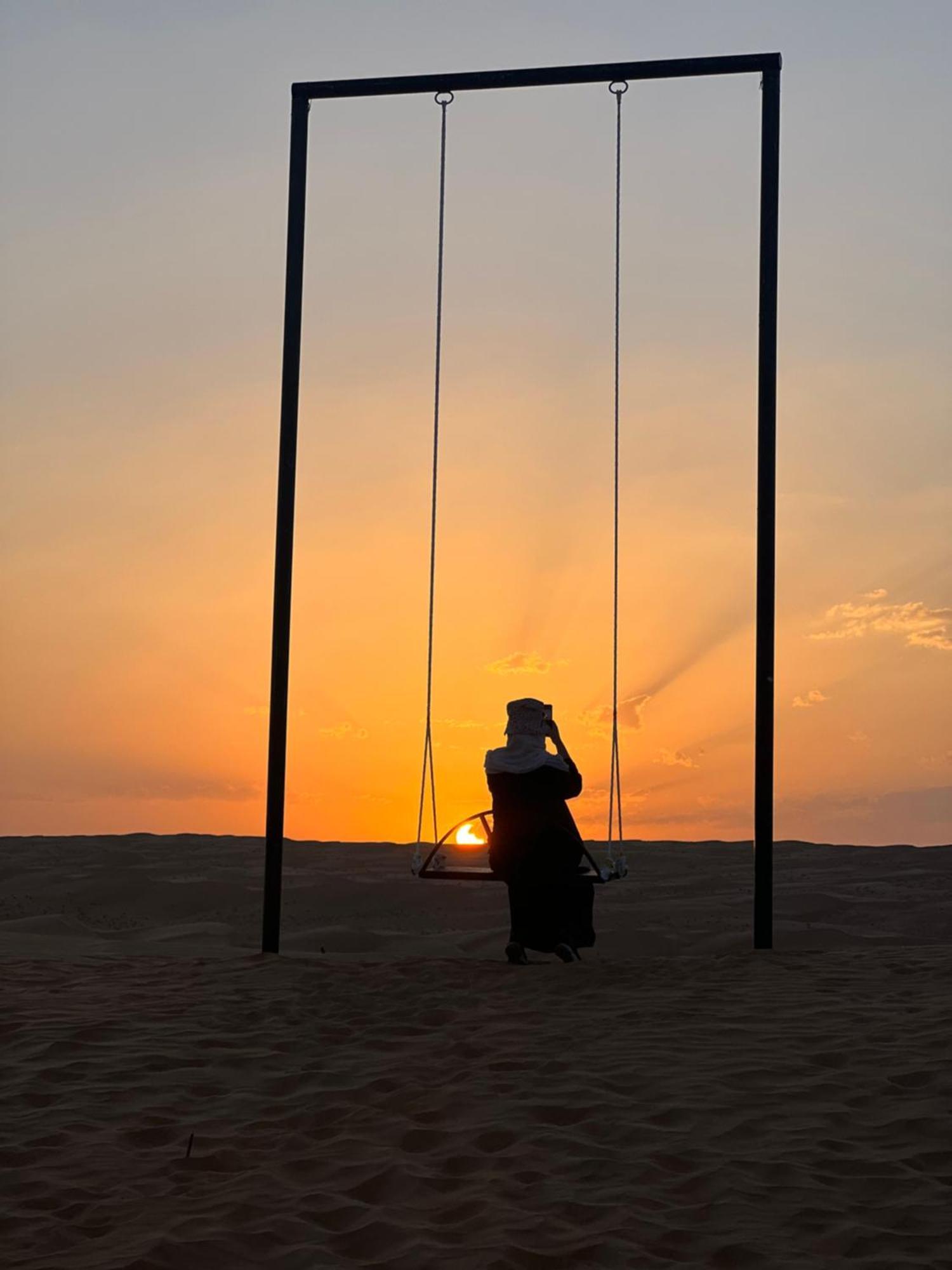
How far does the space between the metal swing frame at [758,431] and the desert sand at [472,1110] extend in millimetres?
758

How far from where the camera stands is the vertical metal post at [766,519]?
911cm

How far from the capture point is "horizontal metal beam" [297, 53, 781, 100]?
9320 mm

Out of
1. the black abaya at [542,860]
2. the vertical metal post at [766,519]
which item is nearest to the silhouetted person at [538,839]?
the black abaya at [542,860]

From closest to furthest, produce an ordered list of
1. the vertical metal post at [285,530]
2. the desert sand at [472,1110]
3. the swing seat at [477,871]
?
the desert sand at [472,1110] → the swing seat at [477,871] → the vertical metal post at [285,530]

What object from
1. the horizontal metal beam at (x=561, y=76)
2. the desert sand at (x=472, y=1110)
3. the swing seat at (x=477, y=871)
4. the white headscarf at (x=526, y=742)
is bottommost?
the desert sand at (x=472, y=1110)

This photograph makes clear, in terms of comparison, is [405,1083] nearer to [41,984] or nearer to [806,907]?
[41,984]

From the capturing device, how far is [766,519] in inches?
364

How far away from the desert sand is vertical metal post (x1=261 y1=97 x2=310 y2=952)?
1.95 ft

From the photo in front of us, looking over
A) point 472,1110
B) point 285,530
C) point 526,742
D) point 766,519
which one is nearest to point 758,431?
point 766,519

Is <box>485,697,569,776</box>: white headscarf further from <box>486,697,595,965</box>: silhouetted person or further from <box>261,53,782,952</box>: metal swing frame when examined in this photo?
<box>261,53,782,952</box>: metal swing frame

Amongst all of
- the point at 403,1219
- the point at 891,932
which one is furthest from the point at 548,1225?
the point at 891,932

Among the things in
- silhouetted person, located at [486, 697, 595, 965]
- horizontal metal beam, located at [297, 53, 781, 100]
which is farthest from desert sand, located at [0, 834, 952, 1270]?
horizontal metal beam, located at [297, 53, 781, 100]

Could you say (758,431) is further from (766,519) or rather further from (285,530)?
(285,530)

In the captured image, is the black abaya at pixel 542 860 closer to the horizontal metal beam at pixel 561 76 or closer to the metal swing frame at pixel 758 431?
the metal swing frame at pixel 758 431
